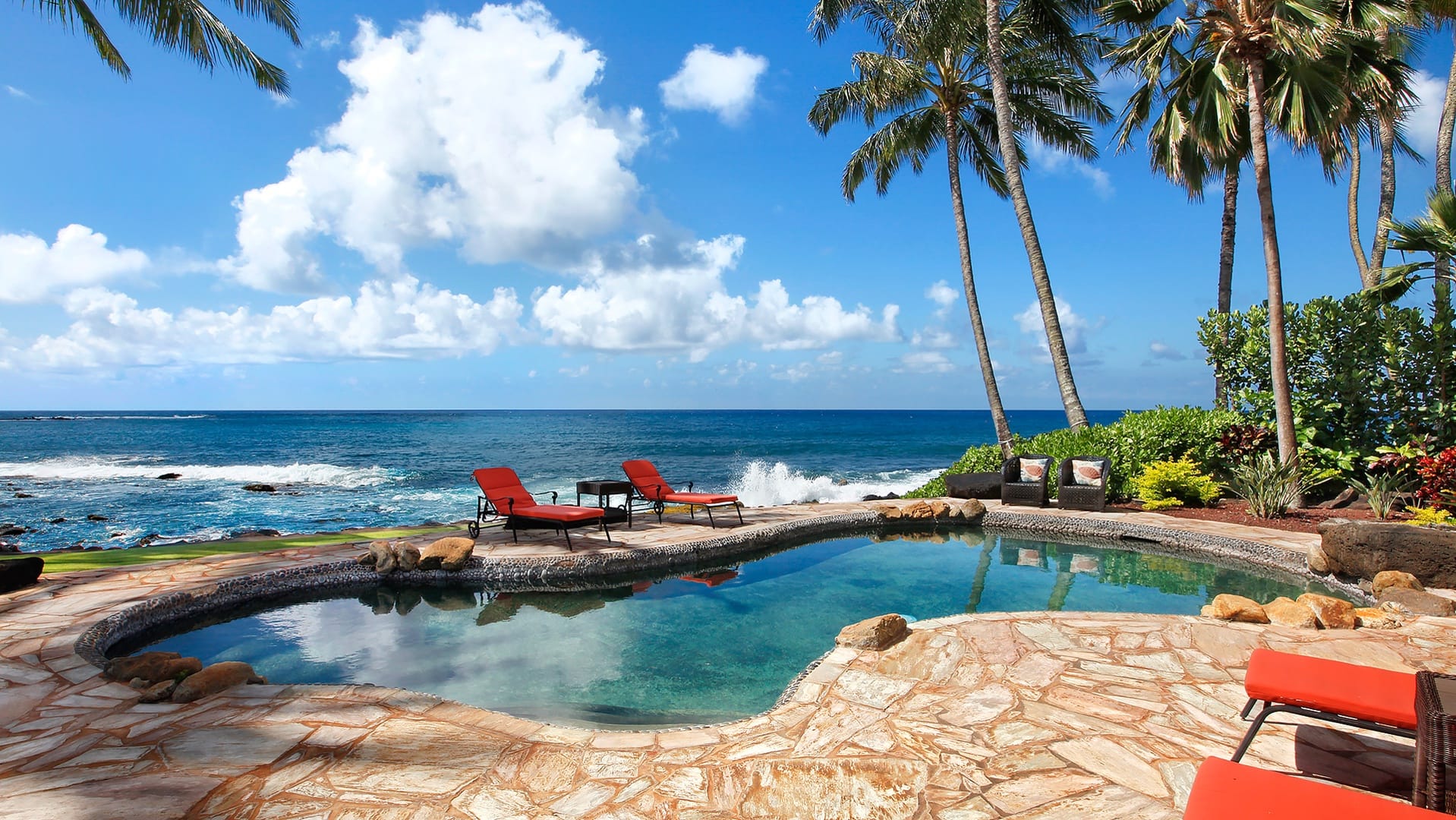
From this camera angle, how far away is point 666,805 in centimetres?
251

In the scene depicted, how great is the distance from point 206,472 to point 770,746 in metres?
32.6

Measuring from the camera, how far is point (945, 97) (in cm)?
1404

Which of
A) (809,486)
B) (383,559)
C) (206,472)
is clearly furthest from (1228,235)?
(206,472)

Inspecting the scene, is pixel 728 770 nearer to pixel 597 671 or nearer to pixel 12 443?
pixel 597 671

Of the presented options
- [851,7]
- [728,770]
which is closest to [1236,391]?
[851,7]

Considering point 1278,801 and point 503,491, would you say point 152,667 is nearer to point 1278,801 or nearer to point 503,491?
point 503,491

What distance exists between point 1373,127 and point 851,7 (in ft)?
33.2

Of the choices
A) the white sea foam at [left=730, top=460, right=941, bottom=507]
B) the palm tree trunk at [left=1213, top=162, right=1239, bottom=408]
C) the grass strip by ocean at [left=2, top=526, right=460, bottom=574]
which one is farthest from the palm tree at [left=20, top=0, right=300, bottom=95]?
the palm tree trunk at [left=1213, top=162, right=1239, bottom=408]

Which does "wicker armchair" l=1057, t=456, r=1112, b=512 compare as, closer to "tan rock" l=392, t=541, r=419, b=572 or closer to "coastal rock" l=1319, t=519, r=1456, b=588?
"coastal rock" l=1319, t=519, r=1456, b=588

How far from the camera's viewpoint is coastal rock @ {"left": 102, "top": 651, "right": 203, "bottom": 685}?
3.72 metres

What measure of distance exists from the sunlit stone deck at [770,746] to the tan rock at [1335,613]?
20 centimetres

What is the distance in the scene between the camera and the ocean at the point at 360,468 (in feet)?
51.7

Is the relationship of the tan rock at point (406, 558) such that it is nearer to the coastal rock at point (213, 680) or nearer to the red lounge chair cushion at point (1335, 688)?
the coastal rock at point (213, 680)

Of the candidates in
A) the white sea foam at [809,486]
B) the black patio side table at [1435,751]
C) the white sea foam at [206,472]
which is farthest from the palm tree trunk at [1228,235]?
the white sea foam at [206,472]
